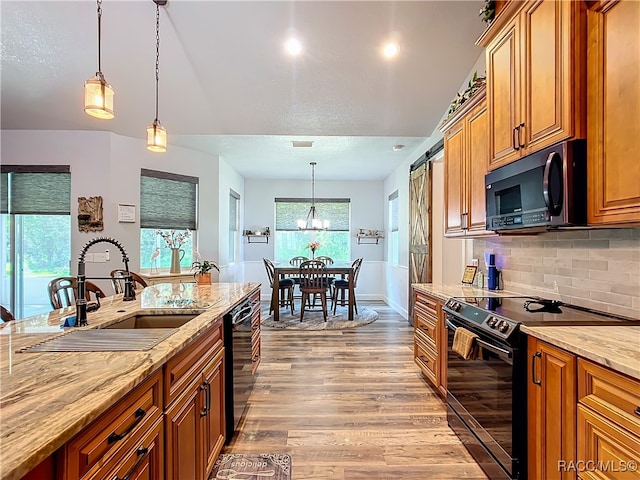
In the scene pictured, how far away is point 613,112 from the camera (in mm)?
1423

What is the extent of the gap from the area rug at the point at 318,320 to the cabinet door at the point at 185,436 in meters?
3.57

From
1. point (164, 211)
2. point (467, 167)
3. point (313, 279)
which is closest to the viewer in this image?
point (467, 167)

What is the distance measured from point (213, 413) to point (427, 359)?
6.33 feet

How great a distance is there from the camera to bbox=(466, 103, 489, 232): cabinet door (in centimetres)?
255

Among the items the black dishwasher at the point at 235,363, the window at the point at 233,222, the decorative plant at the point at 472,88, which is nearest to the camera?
the black dishwasher at the point at 235,363

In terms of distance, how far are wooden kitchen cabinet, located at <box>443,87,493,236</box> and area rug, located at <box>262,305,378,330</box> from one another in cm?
262

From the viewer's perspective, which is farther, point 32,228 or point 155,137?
point 32,228

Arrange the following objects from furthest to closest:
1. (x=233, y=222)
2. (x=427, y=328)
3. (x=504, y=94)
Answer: (x=233, y=222) < (x=427, y=328) < (x=504, y=94)

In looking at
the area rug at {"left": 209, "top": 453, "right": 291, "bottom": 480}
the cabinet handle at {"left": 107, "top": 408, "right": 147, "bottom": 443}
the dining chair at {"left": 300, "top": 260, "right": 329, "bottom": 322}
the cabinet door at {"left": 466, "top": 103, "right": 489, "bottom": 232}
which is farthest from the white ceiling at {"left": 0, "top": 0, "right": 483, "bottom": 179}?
the area rug at {"left": 209, "top": 453, "right": 291, "bottom": 480}

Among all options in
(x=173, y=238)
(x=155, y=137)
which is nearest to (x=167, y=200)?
(x=173, y=238)

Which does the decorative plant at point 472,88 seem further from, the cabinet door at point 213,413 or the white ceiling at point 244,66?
the cabinet door at point 213,413

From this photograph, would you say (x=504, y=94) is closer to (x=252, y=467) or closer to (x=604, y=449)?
(x=604, y=449)

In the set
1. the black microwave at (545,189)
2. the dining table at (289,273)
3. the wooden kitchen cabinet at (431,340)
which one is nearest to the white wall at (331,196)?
the dining table at (289,273)

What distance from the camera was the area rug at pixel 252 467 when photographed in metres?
1.91
